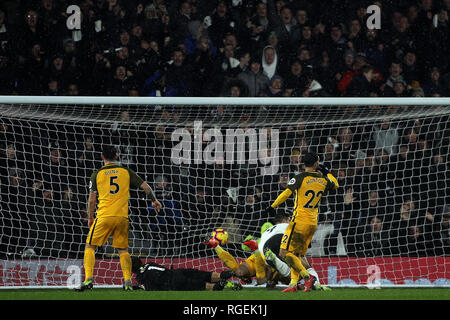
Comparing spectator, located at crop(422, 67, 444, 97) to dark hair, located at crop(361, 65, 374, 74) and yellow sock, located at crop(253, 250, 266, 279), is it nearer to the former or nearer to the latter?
dark hair, located at crop(361, 65, 374, 74)

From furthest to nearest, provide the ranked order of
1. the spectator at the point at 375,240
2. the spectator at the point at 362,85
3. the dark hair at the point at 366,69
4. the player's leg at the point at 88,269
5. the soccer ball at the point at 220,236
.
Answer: the dark hair at the point at 366,69 → the spectator at the point at 362,85 → the spectator at the point at 375,240 → the soccer ball at the point at 220,236 → the player's leg at the point at 88,269

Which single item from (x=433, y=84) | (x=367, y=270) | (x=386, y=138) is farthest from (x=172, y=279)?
(x=433, y=84)

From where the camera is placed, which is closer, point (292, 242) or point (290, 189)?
point (290, 189)

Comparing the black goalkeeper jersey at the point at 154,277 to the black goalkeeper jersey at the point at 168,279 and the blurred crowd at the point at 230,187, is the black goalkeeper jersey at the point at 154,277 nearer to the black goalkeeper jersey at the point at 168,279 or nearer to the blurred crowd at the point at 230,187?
the black goalkeeper jersey at the point at 168,279

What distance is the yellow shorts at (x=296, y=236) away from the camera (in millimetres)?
8555

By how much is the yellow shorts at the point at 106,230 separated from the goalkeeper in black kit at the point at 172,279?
2.43 ft

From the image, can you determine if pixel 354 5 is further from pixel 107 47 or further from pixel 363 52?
pixel 107 47

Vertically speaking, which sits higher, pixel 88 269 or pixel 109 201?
pixel 109 201

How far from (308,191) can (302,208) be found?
21cm

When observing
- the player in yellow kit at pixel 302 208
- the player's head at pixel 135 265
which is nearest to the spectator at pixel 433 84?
the player in yellow kit at pixel 302 208

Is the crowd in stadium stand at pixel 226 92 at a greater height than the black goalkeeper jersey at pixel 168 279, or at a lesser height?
greater

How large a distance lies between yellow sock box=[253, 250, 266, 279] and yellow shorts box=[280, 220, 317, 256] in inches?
29.9

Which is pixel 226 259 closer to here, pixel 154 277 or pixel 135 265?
pixel 154 277

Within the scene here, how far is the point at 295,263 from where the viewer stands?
332 inches
